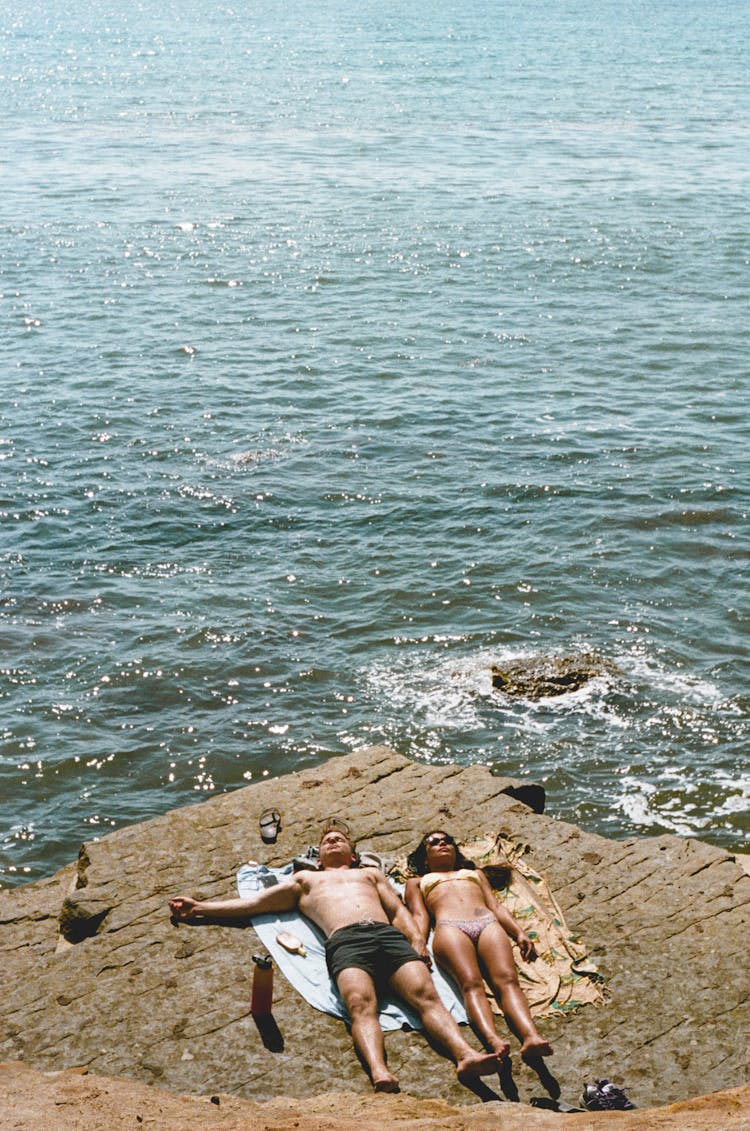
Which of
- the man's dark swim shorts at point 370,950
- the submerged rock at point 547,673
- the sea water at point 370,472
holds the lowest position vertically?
the submerged rock at point 547,673

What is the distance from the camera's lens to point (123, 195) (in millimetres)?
48781

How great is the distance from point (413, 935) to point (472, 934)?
57cm

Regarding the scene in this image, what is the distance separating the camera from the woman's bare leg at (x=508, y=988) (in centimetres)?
1125

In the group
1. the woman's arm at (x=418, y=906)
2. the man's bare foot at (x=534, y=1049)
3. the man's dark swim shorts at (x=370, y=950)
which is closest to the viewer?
the man's bare foot at (x=534, y=1049)

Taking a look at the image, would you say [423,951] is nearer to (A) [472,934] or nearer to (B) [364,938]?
(A) [472,934]

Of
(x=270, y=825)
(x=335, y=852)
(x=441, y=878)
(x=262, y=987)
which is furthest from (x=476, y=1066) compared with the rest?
(x=270, y=825)

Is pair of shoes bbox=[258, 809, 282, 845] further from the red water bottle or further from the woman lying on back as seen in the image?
the red water bottle

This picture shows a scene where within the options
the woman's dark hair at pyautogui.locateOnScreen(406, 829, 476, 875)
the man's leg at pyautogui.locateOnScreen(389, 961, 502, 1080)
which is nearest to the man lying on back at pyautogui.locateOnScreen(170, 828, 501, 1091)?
the man's leg at pyautogui.locateOnScreen(389, 961, 502, 1080)

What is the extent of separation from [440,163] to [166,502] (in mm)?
33468

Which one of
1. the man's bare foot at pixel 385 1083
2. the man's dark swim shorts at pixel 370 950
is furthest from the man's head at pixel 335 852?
the man's bare foot at pixel 385 1083

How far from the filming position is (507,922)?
1270 cm

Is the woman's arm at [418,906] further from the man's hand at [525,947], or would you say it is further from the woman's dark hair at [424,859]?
the man's hand at [525,947]

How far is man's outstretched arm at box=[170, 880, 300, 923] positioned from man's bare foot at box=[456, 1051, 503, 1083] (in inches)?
110

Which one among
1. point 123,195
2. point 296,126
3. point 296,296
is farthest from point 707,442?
point 296,126
